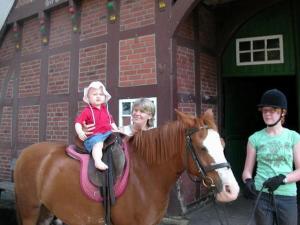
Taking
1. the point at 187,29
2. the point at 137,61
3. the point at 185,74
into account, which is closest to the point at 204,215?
the point at 185,74

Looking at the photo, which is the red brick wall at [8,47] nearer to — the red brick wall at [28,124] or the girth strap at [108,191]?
the red brick wall at [28,124]

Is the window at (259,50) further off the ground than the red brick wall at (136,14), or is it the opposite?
the red brick wall at (136,14)

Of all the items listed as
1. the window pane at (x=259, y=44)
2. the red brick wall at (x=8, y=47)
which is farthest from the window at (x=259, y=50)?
the red brick wall at (x=8, y=47)

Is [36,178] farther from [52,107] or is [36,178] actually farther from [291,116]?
[291,116]


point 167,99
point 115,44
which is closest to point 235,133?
point 167,99

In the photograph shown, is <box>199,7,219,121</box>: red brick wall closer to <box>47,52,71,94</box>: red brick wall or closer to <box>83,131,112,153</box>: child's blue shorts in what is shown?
<box>47,52,71,94</box>: red brick wall

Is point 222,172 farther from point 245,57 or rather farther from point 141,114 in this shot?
point 245,57

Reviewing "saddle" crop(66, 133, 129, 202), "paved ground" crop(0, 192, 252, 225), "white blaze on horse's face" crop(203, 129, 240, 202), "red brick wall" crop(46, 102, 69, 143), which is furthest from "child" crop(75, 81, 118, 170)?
"red brick wall" crop(46, 102, 69, 143)

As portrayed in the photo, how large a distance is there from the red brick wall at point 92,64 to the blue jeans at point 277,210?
3.84 meters

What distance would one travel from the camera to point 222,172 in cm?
240

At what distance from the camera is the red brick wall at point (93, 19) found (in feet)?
20.5

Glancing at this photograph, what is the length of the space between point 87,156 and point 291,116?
686 centimetres

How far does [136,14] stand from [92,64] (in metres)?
1.24

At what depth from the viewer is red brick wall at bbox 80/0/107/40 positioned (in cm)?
626
